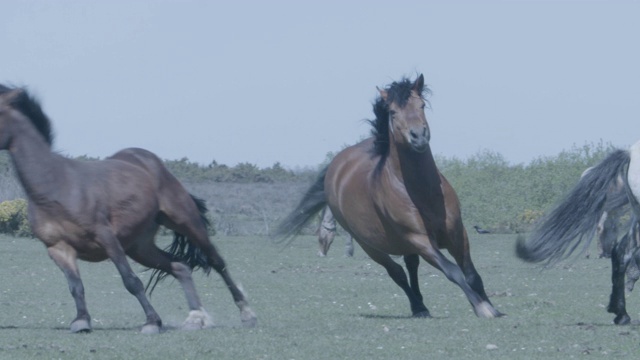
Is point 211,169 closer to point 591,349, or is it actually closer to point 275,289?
point 275,289

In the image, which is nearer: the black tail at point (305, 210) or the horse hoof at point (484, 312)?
the horse hoof at point (484, 312)

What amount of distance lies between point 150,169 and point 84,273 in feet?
30.9

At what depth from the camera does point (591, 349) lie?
9.00 meters

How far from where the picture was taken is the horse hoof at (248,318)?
39.3ft

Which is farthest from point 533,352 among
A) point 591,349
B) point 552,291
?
point 552,291

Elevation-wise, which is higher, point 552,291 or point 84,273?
point 552,291

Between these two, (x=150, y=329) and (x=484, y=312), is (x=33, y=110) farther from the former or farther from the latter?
(x=484, y=312)

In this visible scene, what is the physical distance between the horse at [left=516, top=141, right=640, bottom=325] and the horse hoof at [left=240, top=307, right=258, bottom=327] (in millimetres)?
2640

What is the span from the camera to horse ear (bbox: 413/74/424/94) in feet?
40.2

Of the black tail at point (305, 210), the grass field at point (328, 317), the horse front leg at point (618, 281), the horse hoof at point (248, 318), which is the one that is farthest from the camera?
the black tail at point (305, 210)

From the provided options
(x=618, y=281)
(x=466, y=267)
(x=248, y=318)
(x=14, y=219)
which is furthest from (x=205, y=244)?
(x=14, y=219)

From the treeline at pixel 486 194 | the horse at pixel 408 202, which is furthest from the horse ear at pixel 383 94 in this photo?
the treeline at pixel 486 194

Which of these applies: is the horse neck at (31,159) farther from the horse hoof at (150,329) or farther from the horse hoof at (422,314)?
the horse hoof at (422,314)

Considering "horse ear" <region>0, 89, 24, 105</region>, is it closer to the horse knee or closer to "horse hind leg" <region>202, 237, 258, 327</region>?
the horse knee
